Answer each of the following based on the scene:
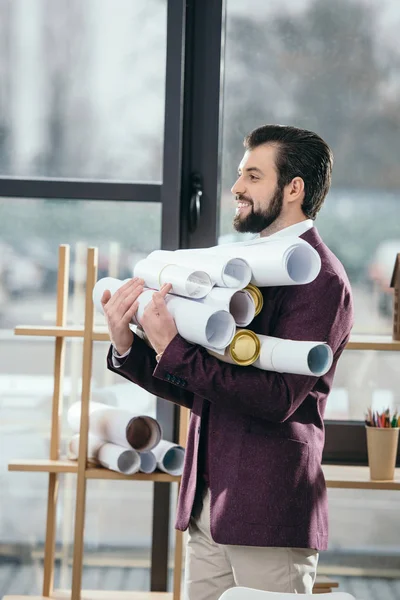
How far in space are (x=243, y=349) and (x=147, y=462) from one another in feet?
2.97

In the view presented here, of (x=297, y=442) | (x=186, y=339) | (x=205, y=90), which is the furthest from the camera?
(x=205, y=90)

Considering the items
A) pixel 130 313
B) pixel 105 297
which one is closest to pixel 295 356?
pixel 130 313

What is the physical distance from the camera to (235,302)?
5.54 feet

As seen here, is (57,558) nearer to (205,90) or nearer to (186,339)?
(186,339)

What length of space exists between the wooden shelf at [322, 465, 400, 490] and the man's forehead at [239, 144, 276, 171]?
94 cm

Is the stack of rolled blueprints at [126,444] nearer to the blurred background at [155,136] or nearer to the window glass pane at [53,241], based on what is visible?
the blurred background at [155,136]

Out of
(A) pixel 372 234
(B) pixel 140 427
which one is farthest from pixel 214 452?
(A) pixel 372 234

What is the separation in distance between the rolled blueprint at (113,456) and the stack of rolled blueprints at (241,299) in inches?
31.0

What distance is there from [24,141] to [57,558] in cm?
138

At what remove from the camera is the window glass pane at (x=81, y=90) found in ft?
8.96

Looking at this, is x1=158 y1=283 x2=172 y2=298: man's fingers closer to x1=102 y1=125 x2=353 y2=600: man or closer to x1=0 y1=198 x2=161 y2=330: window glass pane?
x1=102 y1=125 x2=353 y2=600: man

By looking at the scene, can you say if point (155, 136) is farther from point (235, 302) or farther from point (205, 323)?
point (205, 323)

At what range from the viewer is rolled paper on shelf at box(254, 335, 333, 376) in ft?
5.16

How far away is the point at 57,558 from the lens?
2.79 metres
